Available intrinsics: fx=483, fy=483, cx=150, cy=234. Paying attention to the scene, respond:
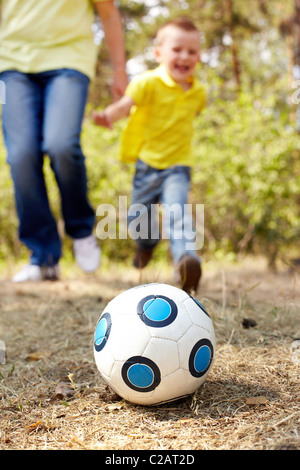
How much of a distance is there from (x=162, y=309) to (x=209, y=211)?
20.7 ft

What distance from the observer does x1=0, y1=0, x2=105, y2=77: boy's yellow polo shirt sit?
3273 mm

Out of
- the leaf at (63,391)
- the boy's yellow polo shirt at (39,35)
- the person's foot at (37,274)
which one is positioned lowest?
the leaf at (63,391)

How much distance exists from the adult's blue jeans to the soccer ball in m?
1.81

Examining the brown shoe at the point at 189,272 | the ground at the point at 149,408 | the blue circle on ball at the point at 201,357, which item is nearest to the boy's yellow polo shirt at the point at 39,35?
the brown shoe at the point at 189,272

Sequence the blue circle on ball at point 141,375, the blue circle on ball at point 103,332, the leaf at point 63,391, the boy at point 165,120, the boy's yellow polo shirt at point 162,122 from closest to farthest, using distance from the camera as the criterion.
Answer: the blue circle on ball at point 141,375, the blue circle on ball at point 103,332, the leaf at point 63,391, the boy at point 165,120, the boy's yellow polo shirt at point 162,122

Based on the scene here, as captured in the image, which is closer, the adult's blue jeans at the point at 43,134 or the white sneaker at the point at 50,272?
the adult's blue jeans at the point at 43,134

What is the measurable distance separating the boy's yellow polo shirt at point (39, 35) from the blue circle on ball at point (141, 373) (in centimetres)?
238

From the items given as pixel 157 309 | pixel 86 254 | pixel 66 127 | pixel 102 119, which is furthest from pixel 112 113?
pixel 157 309

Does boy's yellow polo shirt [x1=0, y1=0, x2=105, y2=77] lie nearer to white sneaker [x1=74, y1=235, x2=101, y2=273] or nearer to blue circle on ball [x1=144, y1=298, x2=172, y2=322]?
white sneaker [x1=74, y1=235, x2=101, y2=273]

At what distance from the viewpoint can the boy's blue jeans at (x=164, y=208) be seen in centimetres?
310

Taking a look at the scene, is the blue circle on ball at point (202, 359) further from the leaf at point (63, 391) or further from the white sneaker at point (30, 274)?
the white sneaker at point (30, 274)
